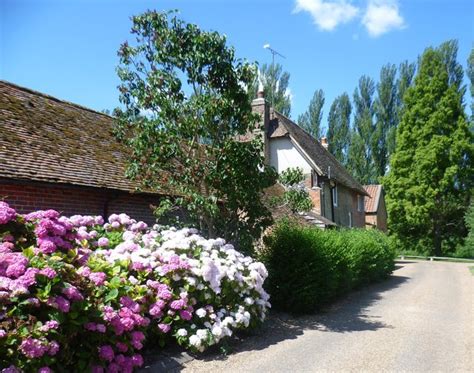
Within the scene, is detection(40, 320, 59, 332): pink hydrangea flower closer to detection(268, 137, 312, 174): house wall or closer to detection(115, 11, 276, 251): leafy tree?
detection(115, 11, 276, 251): leafy tree

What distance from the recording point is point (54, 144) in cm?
1032

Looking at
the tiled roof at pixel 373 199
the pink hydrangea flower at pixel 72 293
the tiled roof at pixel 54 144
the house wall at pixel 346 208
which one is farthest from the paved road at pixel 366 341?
the tiled roof at pixel 373 199

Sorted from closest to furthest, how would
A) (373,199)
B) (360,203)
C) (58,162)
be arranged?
(58,162)
(360,203)
(373,199)

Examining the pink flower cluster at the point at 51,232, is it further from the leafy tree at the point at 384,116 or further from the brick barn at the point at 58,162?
the leafy tree at the point at 384,116

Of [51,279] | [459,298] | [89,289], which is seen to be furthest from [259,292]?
[459,298]

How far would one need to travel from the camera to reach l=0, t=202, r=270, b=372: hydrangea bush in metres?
4.33

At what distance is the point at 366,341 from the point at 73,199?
6.28m

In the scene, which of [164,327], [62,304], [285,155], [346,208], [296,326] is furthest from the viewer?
[346,208]

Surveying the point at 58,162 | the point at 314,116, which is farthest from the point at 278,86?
the point at 58,162

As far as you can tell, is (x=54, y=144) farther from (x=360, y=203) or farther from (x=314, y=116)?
(x=314, y=116)

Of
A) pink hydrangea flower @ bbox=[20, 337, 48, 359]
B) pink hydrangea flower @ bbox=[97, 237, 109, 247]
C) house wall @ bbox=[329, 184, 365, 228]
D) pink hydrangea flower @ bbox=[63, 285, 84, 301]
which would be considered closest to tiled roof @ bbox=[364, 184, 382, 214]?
house wall @ bbox=[329, 184, 365, 228]

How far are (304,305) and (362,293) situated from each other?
16.1 ft

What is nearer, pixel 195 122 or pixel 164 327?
pixel 164 327

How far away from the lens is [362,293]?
14.1 metres
